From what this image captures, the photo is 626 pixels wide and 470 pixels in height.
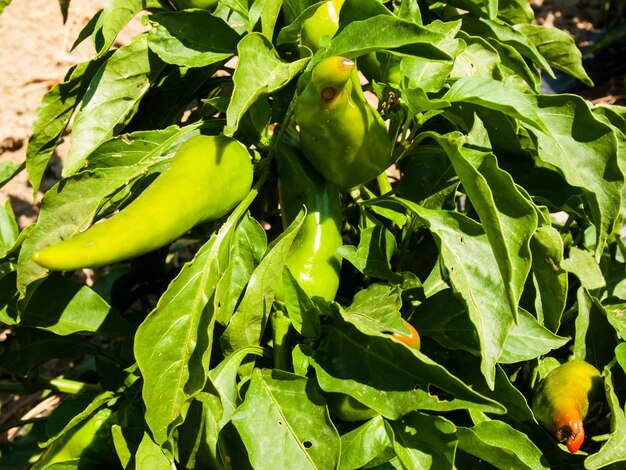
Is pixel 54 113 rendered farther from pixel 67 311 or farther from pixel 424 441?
pixel 424 441

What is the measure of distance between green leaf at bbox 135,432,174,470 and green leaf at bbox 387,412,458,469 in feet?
1.04

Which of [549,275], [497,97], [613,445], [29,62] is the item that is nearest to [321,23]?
[497,97]

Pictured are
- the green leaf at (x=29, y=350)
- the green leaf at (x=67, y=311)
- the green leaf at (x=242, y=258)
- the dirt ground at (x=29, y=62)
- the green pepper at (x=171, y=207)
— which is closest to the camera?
the green pepper at (x=171, y=207)

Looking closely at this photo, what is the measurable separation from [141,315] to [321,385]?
27.6 inches

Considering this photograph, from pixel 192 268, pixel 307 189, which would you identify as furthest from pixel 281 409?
pixel 307 189

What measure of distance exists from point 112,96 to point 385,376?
629mm

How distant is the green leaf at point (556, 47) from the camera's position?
1395 millimetres

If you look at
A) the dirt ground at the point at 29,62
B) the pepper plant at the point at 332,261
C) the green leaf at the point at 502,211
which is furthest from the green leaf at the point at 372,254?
the dirt ground at the point at 29,62

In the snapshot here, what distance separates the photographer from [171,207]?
0.93m

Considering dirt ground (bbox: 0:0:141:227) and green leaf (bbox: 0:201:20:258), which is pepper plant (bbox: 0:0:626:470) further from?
dirt ground (bbox: 0:0:141:227)

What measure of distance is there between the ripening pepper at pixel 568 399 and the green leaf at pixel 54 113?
2.99 ft

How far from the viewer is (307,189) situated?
1104mm

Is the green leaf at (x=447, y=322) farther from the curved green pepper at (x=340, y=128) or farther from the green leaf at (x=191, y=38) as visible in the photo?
the green leaf at (x=191, y=38)

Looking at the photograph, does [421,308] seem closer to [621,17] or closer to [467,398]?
[467,398]
